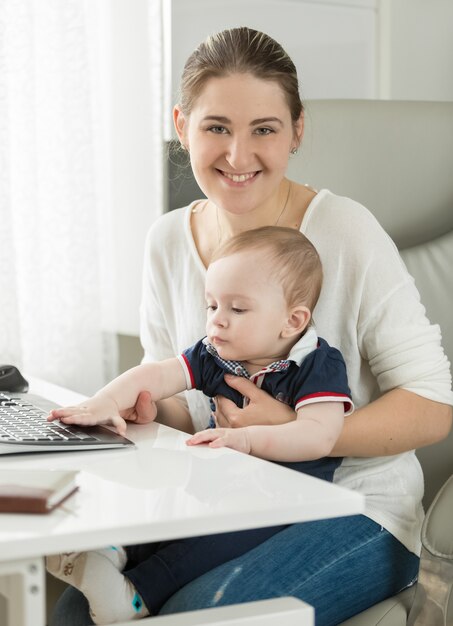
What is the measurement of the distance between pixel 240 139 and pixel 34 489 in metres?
0.72

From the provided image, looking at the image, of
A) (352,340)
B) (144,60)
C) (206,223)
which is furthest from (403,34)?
(352,340)

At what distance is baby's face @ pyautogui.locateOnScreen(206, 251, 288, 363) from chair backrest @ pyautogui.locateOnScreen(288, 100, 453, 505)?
0.42 m

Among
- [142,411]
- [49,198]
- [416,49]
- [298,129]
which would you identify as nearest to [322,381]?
[142,411]

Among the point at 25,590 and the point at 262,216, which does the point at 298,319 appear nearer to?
the point at 262,216

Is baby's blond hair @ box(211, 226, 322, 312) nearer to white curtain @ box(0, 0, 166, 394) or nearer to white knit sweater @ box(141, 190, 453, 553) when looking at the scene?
white knit sweater @ box(141, 190, 453, 553)

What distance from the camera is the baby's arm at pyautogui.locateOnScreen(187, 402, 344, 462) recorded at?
112 centimetres

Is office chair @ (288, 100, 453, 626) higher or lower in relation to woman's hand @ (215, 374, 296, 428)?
higher

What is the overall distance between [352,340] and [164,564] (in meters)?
0.48

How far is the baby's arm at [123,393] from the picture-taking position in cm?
119

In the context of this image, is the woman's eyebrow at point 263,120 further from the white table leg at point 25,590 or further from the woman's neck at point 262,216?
the white table leg at point 25,590

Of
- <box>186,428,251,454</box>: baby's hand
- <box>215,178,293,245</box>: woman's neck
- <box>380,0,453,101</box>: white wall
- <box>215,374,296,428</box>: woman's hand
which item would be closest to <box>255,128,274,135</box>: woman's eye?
<box>215,178,293,245</box>: woman's neck

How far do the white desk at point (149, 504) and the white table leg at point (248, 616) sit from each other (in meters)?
0.09

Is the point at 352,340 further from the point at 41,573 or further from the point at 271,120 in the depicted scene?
the point at 41,573

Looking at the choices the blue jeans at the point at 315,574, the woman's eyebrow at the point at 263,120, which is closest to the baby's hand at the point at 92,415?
the blue jeans at the point at 315,574
